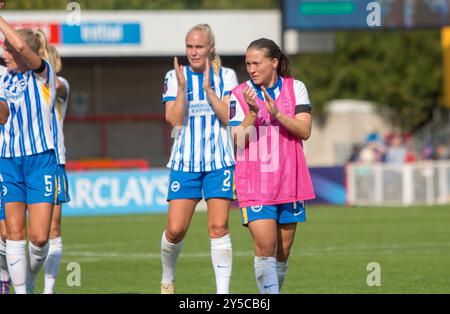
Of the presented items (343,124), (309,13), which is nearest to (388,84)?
(343,124)

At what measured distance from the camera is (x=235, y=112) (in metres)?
8.12

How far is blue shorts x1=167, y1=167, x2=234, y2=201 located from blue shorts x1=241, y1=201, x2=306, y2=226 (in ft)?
3.44

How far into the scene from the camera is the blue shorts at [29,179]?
8500 millimetres

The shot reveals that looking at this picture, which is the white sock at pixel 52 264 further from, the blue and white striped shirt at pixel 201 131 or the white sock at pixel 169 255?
the blue and white striped shirt at pixel 201 131

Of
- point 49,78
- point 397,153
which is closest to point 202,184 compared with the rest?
point 49,78

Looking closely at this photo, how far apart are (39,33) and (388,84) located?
1934 inches

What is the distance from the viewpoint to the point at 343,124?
53.5 metres

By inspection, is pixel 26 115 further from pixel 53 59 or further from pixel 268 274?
pixel 268 274

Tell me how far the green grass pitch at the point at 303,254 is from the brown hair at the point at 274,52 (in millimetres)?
2846

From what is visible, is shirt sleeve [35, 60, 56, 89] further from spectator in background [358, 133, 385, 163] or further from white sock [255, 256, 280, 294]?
spectator in background [358, 133, 385, 163]

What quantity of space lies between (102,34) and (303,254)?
2026cm

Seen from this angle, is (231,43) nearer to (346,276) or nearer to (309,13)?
(309,13)

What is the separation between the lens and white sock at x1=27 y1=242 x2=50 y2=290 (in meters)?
8.74

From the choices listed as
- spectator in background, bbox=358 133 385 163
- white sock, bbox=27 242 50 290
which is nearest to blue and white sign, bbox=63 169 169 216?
spectator in background, bbox=358 133 385 163
